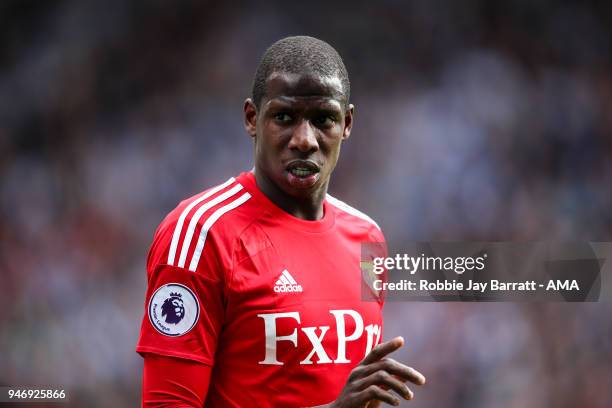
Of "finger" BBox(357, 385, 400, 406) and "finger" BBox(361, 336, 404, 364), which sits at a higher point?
"finger" BBox(361, 336, 404, 364)

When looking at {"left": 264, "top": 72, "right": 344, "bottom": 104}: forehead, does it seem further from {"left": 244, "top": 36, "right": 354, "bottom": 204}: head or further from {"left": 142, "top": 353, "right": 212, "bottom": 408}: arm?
{"left": 142, "top": 353, "right": 212, "bottom": 408}: arm

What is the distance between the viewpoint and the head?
2.46m

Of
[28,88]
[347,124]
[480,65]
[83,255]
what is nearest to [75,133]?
[28,88]

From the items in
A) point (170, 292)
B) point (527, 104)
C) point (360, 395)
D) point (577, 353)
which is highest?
point (527, 104)

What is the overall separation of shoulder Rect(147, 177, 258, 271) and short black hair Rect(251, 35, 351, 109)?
336mm

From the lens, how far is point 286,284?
2449mm

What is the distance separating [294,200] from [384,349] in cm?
75

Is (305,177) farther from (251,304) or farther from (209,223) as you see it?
(251,304)

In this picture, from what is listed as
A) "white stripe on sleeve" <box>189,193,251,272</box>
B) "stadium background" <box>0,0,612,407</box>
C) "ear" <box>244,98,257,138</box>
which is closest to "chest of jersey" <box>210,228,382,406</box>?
"white stripe on sleeve" <box>189,193,251,272</box>

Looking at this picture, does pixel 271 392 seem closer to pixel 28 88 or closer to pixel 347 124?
pixel 347 124

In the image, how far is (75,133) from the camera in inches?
247

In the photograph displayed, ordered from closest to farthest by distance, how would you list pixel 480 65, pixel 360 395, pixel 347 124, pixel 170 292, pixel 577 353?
pixel 360 395 → pixel 170 292 → pixel 347 124 → pixel 577 353 → pixel 480 65

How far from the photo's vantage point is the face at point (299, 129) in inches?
96.7

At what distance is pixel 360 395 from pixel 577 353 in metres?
4.60
